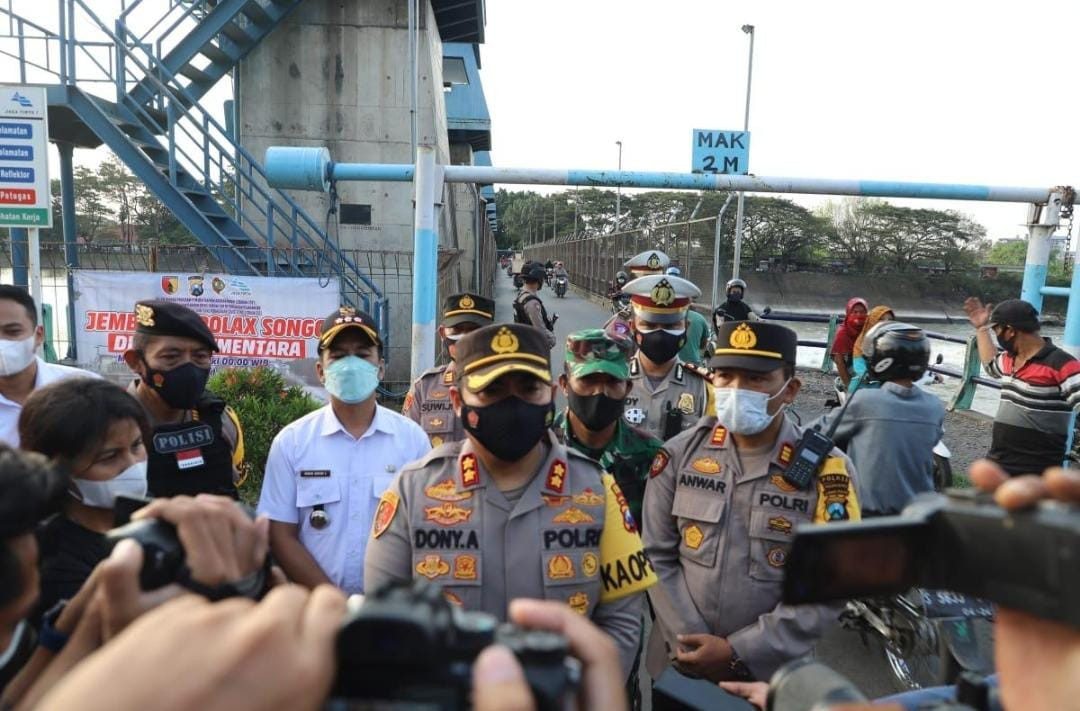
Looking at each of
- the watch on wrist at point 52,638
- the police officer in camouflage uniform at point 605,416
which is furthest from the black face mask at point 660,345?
the watch on wrist at point 52,638

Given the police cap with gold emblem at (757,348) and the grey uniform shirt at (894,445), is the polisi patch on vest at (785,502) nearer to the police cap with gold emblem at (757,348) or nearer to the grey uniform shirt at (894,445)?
the police cap with gold emblem at (757,348)

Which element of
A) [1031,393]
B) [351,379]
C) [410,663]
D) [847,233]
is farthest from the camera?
[847,233]

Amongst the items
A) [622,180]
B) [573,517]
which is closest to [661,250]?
[622,180]

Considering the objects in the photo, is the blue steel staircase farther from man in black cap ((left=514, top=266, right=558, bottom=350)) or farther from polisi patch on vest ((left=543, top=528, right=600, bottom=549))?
polisi patch on vest ((left=543, top=528, right=600, bottom=549))

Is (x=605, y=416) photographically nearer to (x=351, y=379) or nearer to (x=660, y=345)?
(x=351, y=379)

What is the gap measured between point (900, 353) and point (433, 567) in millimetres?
2681

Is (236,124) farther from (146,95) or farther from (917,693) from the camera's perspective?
(917,693)

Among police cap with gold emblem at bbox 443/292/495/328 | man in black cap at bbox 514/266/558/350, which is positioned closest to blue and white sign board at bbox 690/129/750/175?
police cap with gold emblem at bbox 443/292/495/328

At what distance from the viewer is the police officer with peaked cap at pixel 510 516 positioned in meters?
1.75

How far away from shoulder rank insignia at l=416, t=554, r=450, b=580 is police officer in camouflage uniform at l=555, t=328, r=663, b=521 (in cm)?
124

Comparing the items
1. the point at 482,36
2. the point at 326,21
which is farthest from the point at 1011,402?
the point at 482,36

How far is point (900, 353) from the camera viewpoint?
3350mm

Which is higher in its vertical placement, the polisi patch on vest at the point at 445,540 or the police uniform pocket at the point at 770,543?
the polisi patch on vest at the point at 445,540

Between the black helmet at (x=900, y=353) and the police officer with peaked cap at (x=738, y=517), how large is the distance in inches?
45.8
